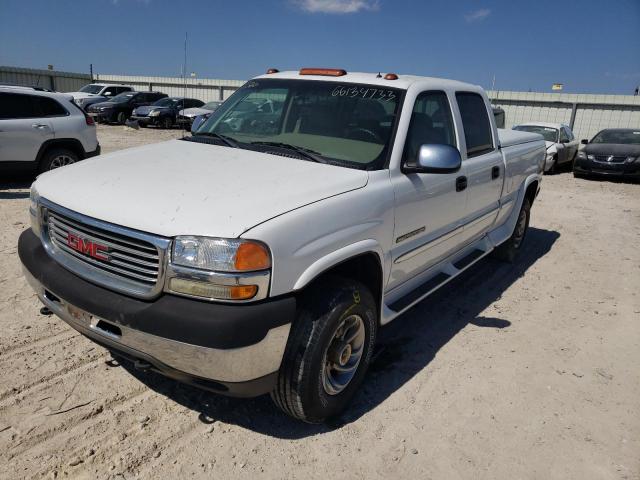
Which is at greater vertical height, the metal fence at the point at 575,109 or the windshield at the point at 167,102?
the metal fence at the point at 575,109

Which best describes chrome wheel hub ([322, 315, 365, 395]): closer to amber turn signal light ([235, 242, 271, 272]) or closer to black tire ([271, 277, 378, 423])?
black tire ([271, 277, 378, 423])

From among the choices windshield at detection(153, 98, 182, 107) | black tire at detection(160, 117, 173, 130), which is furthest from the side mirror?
windshield at detection(153, 98, 182, 107)

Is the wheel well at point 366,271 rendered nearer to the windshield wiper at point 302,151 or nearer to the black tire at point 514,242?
the windshield wiper at point 302,151

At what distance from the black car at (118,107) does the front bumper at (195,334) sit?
21.1m

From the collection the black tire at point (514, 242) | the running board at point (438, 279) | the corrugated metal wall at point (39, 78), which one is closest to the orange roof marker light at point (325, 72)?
the running board at point (438, 279)

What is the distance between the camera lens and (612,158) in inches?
521

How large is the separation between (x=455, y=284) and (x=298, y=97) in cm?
269

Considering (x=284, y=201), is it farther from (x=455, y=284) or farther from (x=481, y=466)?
(x=455, y=284)

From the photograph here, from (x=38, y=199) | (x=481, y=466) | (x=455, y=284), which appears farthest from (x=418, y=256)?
(x=38, y=199)

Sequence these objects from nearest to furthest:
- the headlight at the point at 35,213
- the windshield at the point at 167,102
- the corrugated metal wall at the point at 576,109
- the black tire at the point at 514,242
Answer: the headlight at the point at 35,213, the black tire at the point at 514,242, the corrugated metal wall at the point at 576,109, the windshield at the point at 167,102

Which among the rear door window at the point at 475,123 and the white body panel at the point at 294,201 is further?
the rear door window at the point at 475,123

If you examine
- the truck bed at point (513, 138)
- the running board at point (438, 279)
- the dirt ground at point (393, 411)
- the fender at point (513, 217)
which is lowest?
the dirt ground at point (393, 411)

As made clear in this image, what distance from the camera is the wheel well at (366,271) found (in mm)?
2877

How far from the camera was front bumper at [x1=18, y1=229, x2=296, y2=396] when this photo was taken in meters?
2.20
